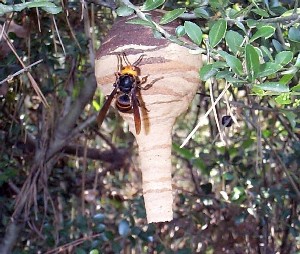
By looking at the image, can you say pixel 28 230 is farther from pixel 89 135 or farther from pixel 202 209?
pixel 202 209

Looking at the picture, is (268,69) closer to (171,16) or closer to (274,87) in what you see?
(274,87)

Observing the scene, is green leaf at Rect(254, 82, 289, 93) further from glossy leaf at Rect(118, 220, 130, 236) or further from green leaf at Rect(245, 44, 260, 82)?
glossy leaf at Rect(118, 220, 130, 236)

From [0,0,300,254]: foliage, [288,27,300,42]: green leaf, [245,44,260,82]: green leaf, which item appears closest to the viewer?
[245,44,260,82]: green leaf

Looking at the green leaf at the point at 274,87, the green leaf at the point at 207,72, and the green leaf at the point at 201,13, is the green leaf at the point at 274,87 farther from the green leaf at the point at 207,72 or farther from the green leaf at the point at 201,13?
the green leaf at the point at 201,13

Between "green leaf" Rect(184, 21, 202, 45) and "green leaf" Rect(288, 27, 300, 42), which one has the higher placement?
"green leaf" Rect(184, 21, 202, 45)

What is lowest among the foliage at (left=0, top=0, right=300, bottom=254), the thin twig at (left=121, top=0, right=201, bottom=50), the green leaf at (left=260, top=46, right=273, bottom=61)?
the foliage at (left=0, top=0, right=300, bottom=254)

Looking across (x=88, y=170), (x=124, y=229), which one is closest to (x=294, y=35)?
(x=124, y=229)

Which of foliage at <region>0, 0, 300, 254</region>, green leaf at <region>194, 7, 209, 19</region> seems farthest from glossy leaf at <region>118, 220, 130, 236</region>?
green leaf at <region>194, 7, 209, 19</region>

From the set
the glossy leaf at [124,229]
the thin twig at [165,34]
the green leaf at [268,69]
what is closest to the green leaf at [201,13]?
the thin twig at [165,34]

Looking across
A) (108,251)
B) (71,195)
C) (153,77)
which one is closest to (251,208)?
(108,251)
